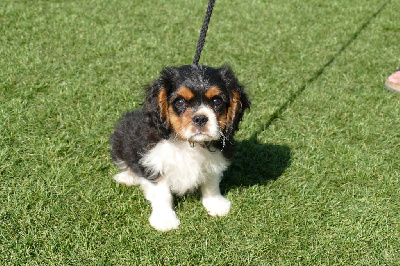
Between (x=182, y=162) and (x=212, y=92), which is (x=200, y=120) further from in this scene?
(x=182, y=162)

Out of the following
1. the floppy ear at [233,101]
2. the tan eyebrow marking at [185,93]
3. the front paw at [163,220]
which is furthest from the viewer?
the front paw at [163,220]

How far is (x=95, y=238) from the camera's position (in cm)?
409

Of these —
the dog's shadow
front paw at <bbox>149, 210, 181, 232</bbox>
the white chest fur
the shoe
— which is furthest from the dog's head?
the shoe

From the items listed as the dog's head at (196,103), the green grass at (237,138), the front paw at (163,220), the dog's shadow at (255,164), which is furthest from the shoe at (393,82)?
the front paw at (163,220)

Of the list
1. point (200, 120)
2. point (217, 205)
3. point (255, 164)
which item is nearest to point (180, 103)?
point (200, 120)

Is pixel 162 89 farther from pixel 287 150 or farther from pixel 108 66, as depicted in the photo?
pixel 108 66

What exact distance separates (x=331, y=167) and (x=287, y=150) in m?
0.61

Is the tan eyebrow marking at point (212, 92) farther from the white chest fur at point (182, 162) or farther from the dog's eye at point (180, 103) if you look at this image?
the white chest fur at point (182, 162)

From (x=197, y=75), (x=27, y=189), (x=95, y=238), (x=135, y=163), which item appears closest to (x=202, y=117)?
(x=197, y=75)

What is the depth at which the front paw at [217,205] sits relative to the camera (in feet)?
15.0

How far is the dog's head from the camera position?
3.65m

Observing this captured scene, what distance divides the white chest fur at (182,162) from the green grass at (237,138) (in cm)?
47

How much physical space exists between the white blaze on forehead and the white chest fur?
47 centimetres

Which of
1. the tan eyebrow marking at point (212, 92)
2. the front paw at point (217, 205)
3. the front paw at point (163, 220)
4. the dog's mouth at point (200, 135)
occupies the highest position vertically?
the tan eyebrow marking at point (212, 92)
